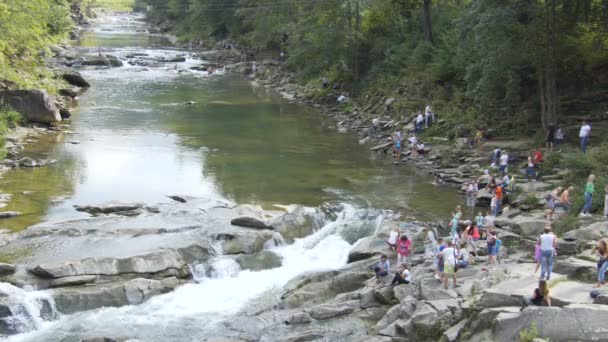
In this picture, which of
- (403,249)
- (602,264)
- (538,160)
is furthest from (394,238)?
(538,160)

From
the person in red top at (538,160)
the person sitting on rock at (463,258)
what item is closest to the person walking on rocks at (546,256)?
the person sitting on rock at (463,258)

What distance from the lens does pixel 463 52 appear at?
145 feet

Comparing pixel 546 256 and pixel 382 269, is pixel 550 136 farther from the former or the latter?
pixel 546 256

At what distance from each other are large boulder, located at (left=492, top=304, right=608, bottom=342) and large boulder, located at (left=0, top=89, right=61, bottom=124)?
38.9 m

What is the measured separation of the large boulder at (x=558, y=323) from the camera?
52.5 feet

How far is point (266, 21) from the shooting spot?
79438 mm

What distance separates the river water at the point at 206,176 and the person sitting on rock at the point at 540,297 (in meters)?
10.3

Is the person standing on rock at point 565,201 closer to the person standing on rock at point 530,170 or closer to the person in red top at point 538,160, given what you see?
the person standing on rock at point 530,170

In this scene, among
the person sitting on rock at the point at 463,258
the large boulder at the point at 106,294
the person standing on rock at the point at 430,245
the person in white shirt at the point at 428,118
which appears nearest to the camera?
the large boulder at the point at 106,294

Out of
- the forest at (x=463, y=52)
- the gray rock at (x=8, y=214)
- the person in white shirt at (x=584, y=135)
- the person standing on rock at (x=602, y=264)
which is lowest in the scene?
the gray rock at (x=8, y=214)

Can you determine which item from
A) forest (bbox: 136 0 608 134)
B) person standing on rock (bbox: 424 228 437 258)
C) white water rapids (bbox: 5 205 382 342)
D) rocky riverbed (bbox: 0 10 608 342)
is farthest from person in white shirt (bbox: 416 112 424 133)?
person standing on rock (bbox: 424 228 437 258)

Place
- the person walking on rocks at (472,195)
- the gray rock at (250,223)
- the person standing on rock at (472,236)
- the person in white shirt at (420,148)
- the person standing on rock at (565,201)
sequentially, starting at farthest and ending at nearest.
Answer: the person in white shirt at (420,148) < the person walking on rocks at (472,195) < the gray rock at (250,223) < the person standing on rock at (565,201) < the person standing on rock at (472,236)

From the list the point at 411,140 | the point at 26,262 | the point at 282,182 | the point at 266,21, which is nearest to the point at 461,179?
the point at 411,140

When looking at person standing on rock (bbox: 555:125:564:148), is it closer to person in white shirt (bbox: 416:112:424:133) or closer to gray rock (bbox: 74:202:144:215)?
person in white shirt (bbox: 416:112:424:133)
